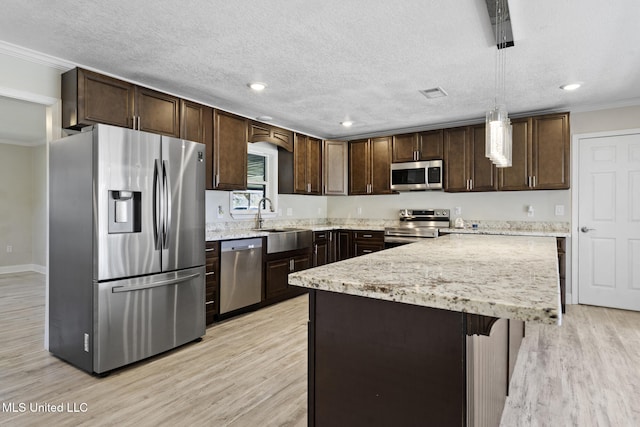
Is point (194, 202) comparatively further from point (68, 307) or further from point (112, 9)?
point (112, 9)

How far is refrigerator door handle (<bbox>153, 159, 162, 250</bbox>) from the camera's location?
9.16ft

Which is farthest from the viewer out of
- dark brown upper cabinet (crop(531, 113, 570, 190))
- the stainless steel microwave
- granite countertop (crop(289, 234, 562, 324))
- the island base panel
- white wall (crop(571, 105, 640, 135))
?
the stainless steel microwave

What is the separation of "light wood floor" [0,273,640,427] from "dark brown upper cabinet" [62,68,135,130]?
1.85 metres

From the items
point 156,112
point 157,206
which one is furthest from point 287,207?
point 157,206

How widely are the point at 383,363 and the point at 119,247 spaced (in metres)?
2.16

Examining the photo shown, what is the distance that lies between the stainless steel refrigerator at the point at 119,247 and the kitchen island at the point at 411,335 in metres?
1.84

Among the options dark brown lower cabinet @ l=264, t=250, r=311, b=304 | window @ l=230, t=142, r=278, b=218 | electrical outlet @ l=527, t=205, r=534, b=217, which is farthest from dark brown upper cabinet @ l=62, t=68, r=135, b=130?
electrical outlet @ l=527, t=205, r=534, b=217

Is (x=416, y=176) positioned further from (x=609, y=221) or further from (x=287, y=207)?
(x=609, y=221)

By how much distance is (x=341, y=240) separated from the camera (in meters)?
5.48

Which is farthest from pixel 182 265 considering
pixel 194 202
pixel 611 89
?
pixel 611 89

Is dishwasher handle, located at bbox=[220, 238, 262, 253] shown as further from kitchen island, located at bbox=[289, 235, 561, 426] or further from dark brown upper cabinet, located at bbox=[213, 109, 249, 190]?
kitchen island, located at bbox=[289, 235, 561, 426]

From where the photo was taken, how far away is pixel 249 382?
96.2 inches

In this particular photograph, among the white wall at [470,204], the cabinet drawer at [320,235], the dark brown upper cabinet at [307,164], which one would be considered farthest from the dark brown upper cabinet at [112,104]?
the white wall at [470,204]

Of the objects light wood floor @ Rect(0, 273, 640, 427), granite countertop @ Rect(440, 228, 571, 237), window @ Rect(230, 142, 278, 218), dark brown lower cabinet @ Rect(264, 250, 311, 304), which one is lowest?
light wood floor @ Rect(0, 273, 640, 427)
